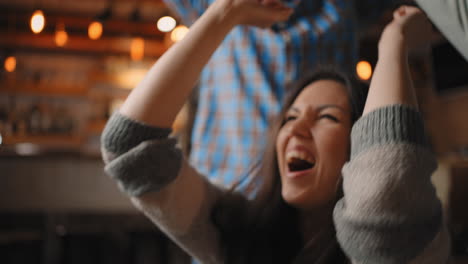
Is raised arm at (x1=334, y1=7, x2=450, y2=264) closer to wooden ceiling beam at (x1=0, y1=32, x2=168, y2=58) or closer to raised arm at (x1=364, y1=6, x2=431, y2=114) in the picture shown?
raised arm at (x1=364, y1=6, x2=431, y2=114)

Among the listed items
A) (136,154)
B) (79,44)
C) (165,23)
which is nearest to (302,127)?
(136,154)

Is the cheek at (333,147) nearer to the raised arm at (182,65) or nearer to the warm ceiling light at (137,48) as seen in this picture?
the raised arm at (182,65)

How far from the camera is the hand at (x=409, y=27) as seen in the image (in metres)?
0.80

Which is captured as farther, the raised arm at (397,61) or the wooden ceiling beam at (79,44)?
the wooden ceiling beam at (79,44)

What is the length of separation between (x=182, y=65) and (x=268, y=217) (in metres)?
0.35

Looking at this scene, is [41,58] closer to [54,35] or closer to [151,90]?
[54,35]

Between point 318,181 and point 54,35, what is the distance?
424cm

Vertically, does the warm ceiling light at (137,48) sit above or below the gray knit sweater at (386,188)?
above

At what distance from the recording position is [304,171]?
→ 2.87 ft

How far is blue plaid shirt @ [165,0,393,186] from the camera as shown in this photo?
1.21m

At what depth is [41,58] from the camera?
4828 millimetres

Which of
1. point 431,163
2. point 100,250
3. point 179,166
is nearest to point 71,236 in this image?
point 100,250

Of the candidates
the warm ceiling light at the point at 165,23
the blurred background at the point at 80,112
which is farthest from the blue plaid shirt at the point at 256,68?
the warm ceiling light at the point at 165,23

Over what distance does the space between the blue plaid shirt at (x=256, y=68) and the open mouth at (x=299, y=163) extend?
26 cm
